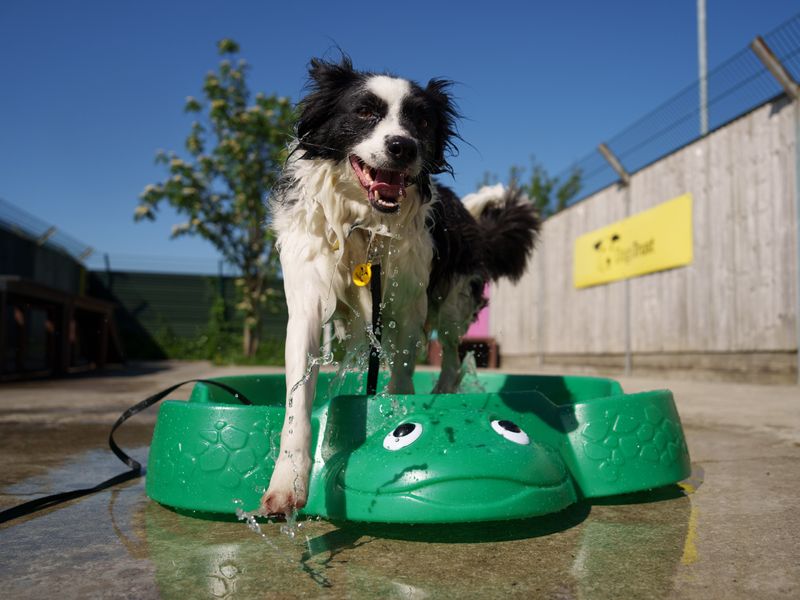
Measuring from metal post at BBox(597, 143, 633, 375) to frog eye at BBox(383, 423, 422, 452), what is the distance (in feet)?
29.2

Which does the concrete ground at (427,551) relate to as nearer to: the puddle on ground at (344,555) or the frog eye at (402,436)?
the puddle on ground at (344,555)

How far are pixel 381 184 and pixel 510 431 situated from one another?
46.0 inches

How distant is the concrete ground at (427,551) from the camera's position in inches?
61.0

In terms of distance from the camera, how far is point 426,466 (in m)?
1.94

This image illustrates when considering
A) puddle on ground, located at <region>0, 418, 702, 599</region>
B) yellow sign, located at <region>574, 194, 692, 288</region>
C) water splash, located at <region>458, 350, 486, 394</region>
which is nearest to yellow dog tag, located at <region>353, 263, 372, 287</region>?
puddle on ground, located at <region>0, 418, 702, 599</region>

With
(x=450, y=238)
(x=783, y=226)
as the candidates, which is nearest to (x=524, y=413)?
(x=450, y=238)

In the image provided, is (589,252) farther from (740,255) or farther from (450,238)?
(450,238)

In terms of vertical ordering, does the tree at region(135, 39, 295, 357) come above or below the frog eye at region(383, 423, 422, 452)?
above

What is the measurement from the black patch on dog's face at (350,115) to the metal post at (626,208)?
A: 7.94 metres

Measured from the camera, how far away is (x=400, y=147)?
2.68m

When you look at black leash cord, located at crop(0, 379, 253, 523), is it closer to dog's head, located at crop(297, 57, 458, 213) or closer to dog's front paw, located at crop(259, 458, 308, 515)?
dog's front paw, located at crop(259, 458, 308, 515)

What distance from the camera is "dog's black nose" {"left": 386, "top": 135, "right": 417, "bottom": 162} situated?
268 centimetres

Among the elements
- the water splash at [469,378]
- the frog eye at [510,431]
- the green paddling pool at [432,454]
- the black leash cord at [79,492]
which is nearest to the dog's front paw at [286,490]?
the green paddling pool at [432,454]

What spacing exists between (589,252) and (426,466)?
33.8 ft
